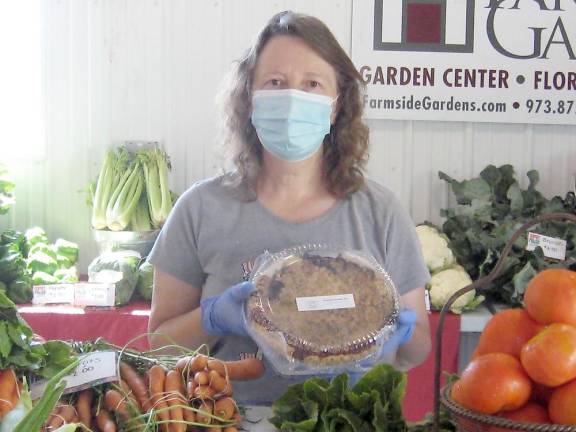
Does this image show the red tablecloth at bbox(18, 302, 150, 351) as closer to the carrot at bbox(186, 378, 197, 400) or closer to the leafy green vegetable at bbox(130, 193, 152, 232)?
the leafy green vegetable at bbox(130, 193, 152, 232)

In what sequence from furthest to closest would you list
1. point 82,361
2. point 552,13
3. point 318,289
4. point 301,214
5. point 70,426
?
point 552,13
point 301,214
point 318,289
point 82,361
point 70,426

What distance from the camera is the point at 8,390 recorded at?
3.59ft

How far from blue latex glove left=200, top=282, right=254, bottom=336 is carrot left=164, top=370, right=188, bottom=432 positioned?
202 mm

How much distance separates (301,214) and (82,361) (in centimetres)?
63

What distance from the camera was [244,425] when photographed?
131 centimetres

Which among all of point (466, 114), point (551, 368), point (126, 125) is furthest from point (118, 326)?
point (551, 368)

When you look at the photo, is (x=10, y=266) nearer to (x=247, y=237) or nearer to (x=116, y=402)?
(x=247, y=237)

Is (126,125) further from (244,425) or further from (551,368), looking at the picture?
(551,368)

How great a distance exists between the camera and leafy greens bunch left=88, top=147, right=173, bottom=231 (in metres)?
3.11

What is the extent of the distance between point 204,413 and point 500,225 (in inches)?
89.5

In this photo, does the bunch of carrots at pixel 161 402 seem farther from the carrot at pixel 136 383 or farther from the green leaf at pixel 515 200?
the green leaf at pixel 515 200

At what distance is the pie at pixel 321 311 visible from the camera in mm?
1340

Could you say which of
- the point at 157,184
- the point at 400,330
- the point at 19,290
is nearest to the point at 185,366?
the point at 400,330

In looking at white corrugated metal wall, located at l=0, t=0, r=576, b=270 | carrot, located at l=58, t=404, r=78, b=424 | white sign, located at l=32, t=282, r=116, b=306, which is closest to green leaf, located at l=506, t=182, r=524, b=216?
white corrugated metal wall, located at l=0, t=0, r=576, b=270
